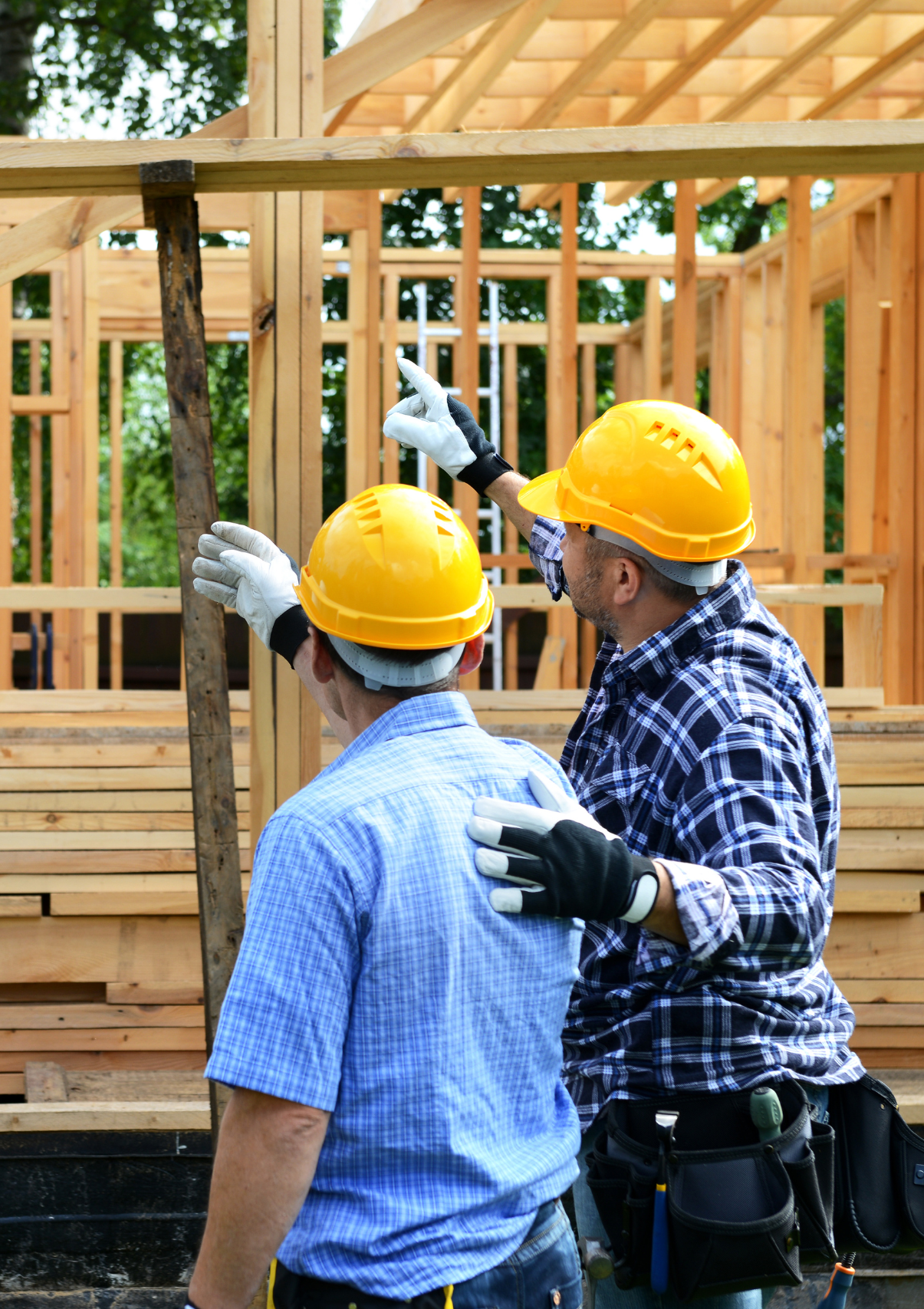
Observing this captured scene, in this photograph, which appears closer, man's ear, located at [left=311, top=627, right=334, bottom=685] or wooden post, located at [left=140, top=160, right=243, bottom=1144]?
man's ear, located at [left=311, top=627, right=334, bottom=685]

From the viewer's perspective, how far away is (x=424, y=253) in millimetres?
9641

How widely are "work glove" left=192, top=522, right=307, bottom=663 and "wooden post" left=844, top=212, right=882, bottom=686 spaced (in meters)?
5.68

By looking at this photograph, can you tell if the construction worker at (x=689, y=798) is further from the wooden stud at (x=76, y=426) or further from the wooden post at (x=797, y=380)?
the wooden stud at (x=76, y=426)

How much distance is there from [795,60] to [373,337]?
2566 millimetres

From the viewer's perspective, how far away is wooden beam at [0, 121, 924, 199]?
2.77 m

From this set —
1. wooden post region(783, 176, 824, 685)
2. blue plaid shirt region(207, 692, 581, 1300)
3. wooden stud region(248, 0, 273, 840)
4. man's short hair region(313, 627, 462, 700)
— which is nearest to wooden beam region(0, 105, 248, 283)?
wooden stud region(248, 0, 273, 840)

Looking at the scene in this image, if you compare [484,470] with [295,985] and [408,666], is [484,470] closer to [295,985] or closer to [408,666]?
[408,666]

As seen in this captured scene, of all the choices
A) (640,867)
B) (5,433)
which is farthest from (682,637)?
(5,433)

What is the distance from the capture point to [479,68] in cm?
660

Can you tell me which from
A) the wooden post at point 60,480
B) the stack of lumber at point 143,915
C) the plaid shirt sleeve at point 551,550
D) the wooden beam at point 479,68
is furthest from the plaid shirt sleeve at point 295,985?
the wooden post at point 60,480

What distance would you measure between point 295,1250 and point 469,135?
7.24ft

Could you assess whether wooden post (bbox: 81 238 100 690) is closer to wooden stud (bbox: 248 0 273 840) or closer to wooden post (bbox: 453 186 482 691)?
wooden post (bbox: 453 186 482 691)

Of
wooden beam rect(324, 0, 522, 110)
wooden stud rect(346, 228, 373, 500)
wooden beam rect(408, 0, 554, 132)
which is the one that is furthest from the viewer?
wooden stud rect(346, 228, 373, 500)

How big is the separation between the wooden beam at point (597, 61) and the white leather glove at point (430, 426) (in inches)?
125
